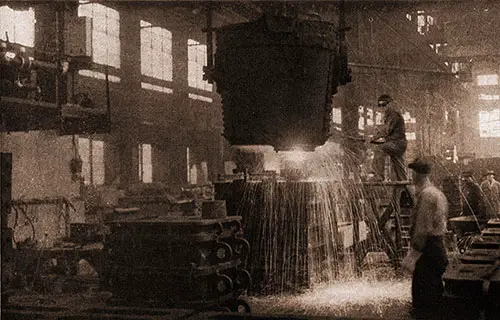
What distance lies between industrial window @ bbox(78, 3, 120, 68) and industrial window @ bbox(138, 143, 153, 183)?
2.49 metres

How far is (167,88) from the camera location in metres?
18.8

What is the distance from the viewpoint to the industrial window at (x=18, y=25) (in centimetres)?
1138

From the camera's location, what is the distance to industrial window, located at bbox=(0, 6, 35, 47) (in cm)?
1138

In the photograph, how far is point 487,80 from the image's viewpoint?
1356 inches

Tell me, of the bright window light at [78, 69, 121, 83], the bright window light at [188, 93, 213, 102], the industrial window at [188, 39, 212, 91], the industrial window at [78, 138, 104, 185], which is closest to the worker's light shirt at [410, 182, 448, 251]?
the industrial window at [78, 138, 104, 185]

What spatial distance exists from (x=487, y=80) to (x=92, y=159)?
2664 cm

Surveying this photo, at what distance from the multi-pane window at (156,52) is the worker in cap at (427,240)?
512 inches

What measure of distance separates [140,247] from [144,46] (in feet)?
42.1

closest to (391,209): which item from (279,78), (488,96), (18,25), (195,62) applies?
(279,78)

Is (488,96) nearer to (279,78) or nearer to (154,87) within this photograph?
(154,87)

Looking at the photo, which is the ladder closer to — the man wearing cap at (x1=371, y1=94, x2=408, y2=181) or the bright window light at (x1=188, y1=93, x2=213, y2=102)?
the man wearing cap at (x1=371, y1=94, x2=408, y2=181)

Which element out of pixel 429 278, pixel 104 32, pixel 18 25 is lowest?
pixel 429 278

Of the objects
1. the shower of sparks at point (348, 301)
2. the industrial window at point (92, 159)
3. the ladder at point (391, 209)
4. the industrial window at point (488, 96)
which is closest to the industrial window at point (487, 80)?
the industrial window at point (488, 96)

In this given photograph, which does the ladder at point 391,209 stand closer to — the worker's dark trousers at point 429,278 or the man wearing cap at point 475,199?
the man wearing cap at point 475,199
